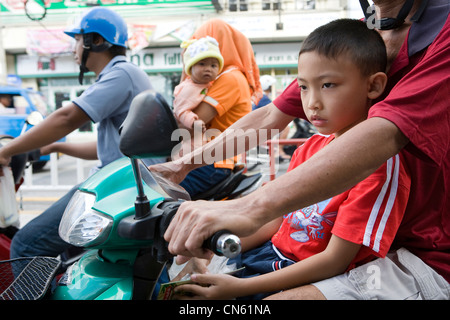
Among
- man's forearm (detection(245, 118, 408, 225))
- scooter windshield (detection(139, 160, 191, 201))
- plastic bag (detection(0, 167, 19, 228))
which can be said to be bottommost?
plastic bag (detection(0, 167, 19, 228))

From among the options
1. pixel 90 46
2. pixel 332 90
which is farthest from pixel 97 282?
pixel 90 46

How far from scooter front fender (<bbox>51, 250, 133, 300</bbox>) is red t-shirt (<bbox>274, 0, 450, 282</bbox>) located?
0.90m

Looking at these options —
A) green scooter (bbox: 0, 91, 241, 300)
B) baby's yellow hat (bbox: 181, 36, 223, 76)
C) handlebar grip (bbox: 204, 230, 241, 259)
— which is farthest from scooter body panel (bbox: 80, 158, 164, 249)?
baby's yellow hat (bbox: 181, 36, 223, 76)

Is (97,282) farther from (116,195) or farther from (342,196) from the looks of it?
(342,196)

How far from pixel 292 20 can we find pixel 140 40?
5.99 m

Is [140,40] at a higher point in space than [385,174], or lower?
higher

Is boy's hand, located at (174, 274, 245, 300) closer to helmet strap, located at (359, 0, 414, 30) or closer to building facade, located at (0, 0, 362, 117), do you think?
Answer: helmet strap, located at (359, 0, 414, 30)

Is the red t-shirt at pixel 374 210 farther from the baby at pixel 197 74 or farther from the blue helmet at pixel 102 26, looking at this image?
the blue helmet at pixel 102 26

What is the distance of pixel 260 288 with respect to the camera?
1.19m

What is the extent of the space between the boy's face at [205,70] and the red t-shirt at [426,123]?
169 cm

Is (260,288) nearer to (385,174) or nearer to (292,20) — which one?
(385,174)

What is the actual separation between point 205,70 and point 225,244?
213 cm

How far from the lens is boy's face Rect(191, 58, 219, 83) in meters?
2.73

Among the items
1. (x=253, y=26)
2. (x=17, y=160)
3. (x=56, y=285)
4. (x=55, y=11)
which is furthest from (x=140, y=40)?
(x=56, y=285)
